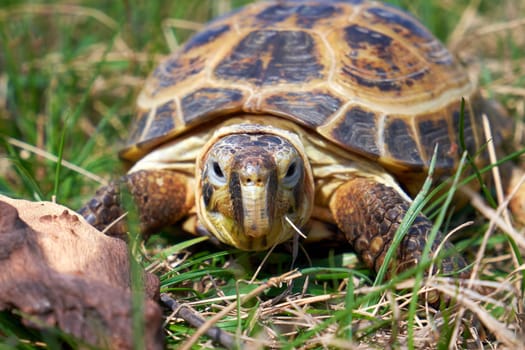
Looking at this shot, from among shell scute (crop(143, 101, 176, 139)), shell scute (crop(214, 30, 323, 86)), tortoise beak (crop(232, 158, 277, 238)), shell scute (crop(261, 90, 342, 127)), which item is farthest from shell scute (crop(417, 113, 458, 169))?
shell scute (crop(143, 101, 176, 139))

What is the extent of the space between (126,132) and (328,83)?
1782 mm

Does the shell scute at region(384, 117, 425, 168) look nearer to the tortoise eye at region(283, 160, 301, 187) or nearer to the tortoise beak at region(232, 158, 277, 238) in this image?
the tortoise eye at region(283, 160, 301, 187)

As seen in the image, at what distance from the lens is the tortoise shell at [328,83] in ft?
8.64

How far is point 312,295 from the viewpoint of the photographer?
2166mm

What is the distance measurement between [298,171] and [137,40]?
2.80m

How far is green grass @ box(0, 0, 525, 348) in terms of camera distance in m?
1.86

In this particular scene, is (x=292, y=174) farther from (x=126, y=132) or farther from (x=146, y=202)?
(x=126, y=132)

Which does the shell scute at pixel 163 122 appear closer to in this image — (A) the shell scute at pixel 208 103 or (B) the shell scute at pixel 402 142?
(A) the shell scute at pixel 208 103

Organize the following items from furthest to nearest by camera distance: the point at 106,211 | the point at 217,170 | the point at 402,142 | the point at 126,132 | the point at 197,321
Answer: the point at 126,132, the point at 402,142, the point at 106,211, the point at 217,170, the point at 197,321

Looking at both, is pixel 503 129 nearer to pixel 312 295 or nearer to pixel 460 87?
pixel 460 87

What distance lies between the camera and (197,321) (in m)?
1.79

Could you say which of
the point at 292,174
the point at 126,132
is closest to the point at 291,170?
the point at 292,174

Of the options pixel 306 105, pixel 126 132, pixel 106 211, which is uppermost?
pixel 306 105

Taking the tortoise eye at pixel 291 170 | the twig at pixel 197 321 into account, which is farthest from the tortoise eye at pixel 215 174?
the twig at pixel 197 321
